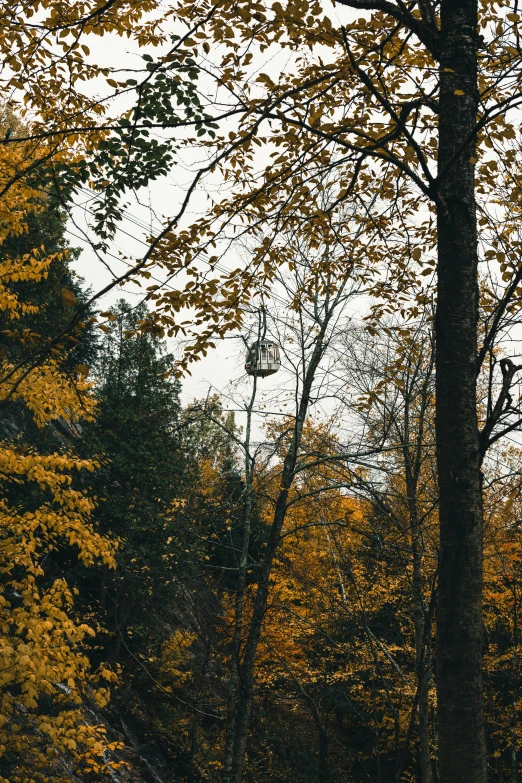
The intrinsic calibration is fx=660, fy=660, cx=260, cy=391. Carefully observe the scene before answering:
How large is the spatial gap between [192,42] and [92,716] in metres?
13.9

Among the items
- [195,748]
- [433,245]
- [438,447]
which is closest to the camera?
[438,447]

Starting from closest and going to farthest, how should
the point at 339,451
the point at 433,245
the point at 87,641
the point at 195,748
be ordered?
the point at 433,245 < the point at 339,451 < the point at 195,748 < the point at 87,641

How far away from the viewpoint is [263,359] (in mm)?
11680

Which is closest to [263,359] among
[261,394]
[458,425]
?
[261,394]

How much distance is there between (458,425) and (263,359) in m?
8.87

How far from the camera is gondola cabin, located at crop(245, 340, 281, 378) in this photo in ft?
34.7

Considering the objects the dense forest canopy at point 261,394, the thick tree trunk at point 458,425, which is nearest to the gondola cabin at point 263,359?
the dense forest canopy at point 261,394

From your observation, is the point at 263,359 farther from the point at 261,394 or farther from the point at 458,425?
the point at 458,425

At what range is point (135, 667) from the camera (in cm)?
1795

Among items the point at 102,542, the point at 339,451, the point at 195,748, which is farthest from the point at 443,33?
the point at 195,748

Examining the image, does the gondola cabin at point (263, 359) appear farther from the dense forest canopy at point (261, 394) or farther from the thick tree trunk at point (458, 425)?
the thick tree trunk at point (458, 425)

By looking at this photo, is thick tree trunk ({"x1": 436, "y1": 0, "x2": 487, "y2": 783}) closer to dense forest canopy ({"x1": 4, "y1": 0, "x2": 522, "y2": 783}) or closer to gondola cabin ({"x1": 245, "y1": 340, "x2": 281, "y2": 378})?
dense forest canopy ({"x1": 4, "y1": 0, "x2": 522, "y2": 783})

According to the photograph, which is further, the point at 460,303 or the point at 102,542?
the point at 102,542

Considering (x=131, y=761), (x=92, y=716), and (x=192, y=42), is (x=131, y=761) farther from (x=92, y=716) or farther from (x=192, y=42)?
(x=192, y=42)
